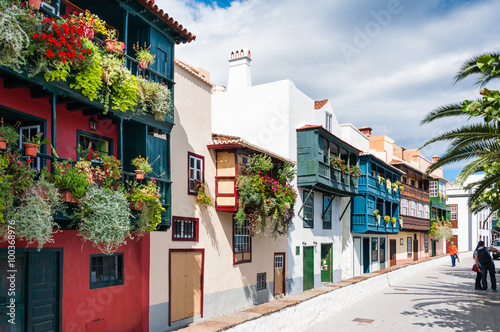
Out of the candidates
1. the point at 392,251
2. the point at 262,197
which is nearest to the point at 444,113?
the point at 262,197

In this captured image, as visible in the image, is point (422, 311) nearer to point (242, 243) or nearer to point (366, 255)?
point (242, 243)

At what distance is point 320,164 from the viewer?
893 inches

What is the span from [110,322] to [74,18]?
7.16 metres

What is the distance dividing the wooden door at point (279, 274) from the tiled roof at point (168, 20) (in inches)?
429

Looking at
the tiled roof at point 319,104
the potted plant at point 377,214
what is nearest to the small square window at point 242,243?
the tiled roof at point 319,104

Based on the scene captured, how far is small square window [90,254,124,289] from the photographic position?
440 inches

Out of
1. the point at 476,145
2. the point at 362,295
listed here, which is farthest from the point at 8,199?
the point at 362,295

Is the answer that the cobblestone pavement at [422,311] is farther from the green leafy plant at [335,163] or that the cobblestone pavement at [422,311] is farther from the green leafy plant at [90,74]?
the green leafy plant at [90,74]

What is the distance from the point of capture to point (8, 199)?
764 centimetres

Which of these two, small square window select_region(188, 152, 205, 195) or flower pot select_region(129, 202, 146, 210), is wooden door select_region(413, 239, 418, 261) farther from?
flower pot select_region(129, 202, 146, 210)

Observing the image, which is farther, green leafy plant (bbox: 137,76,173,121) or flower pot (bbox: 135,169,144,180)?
green leafy plant (bbox: 137,76,173,121)

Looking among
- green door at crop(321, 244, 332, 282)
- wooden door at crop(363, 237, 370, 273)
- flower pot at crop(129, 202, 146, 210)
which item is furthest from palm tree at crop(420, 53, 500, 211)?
wooden door at crop(363, 237, 370, 273)

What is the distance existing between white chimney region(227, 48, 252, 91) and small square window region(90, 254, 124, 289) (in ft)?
42.3

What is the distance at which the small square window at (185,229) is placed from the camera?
14453 millimetres
